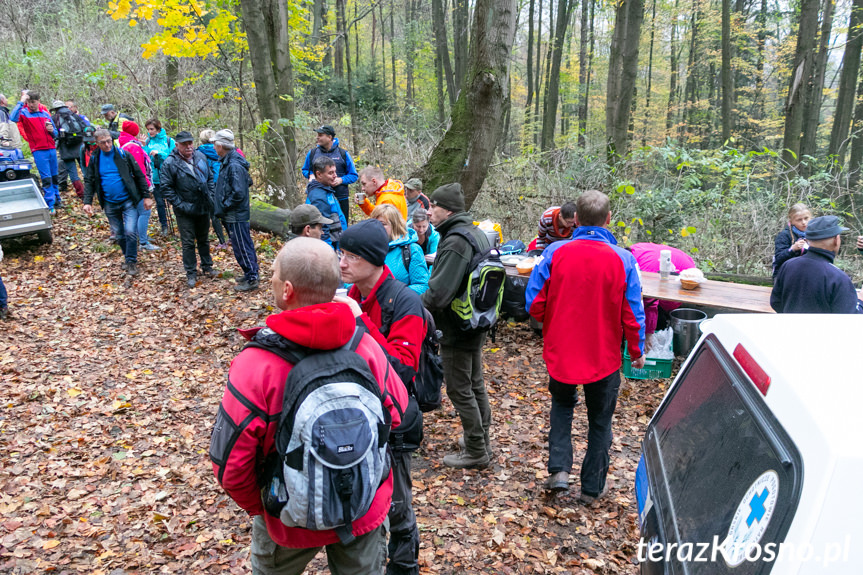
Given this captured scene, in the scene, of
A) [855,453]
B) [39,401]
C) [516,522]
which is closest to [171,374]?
[39,401]

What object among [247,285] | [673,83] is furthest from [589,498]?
[673,83]

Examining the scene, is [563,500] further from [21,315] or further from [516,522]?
[21,315]

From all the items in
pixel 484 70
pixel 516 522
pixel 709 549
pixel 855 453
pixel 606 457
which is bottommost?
pixel 516 522

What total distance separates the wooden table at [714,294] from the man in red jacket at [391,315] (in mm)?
3460

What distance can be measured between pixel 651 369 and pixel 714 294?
1140 millimetres

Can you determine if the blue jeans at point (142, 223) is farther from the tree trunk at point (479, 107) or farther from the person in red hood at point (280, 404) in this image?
the person in red hood at point (280, 404)

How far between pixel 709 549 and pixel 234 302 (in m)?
7.48

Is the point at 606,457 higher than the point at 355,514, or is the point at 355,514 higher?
the point at 355,514

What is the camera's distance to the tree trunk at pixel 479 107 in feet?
26.9

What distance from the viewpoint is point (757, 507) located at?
1531 millimetres

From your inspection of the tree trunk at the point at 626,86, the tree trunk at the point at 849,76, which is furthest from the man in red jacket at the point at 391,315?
the tree trunk at the point at 849,76

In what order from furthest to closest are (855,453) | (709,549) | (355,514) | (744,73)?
(744,73), (355,514), (709,549), (855,453)

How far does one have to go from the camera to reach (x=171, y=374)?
250 inches

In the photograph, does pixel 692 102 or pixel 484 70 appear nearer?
pixel 484 70
